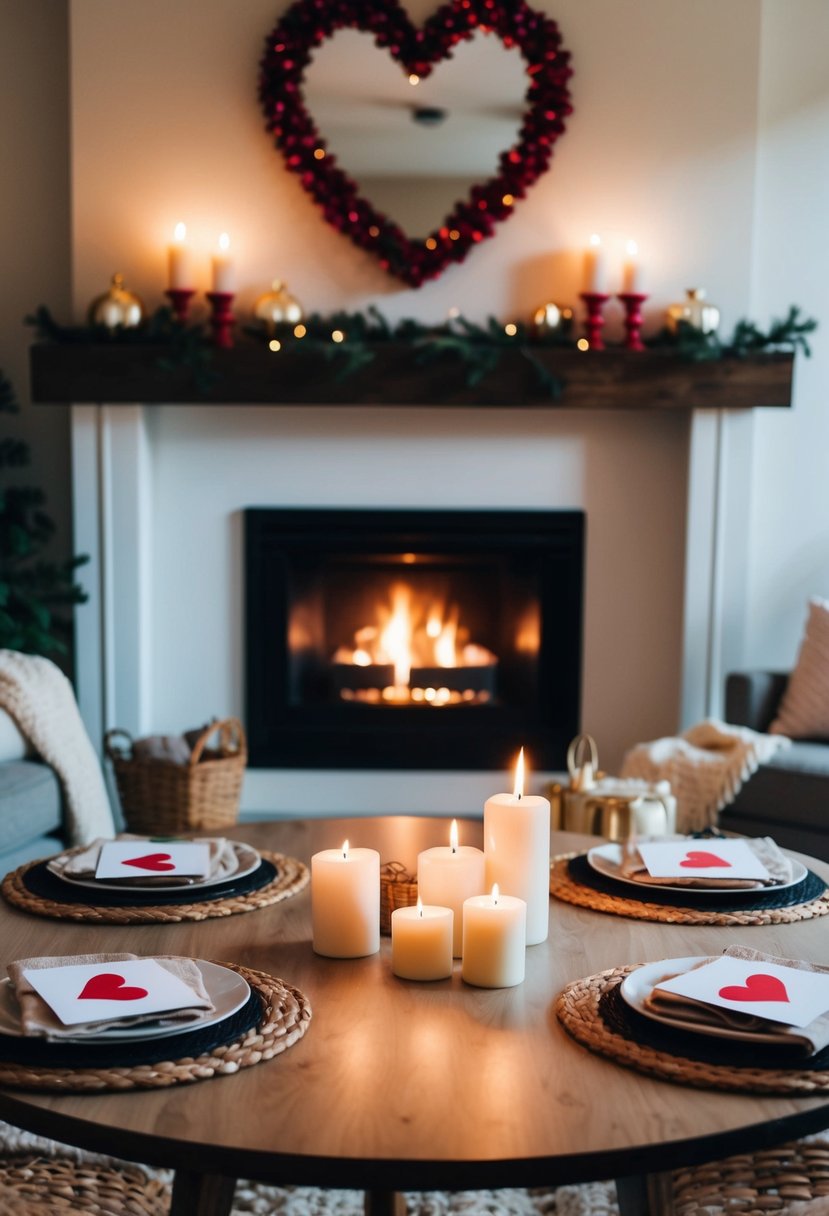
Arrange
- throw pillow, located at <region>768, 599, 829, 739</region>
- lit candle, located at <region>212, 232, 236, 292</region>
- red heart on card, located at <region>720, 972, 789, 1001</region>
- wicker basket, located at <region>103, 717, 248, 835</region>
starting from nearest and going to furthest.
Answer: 1. red heart on card, located at <region>720, 972, 789, 1001</region>
2. wicker basket, located at <region>103, 717, 248, 835</region>
3. throw pillow, located at <region>768, 599, 829, 739</region>
4. lit candle, located at <region>212, 232, 236, 292</region>

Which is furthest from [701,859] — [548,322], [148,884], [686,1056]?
[548,322]

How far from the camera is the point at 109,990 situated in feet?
3.75

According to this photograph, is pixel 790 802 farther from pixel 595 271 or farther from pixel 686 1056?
pixel 686 1056

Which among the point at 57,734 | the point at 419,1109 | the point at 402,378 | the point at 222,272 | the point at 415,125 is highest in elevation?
the point at 415,125

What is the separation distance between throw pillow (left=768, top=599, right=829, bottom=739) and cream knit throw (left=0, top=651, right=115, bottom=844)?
5.65 feet

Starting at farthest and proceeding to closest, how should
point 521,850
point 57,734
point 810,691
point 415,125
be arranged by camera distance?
1. point 415,125
2. point 810,691
3. point 57,734
4. point 521,850

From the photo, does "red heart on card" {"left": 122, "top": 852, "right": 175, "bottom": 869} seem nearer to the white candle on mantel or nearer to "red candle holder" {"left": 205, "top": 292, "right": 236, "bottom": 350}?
the white candle on mantel

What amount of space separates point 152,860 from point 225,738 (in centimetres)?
199

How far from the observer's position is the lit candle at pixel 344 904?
136 cm

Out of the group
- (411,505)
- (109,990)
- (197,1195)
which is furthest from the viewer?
(411,505)

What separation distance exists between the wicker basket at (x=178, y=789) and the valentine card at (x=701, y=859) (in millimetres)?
1669

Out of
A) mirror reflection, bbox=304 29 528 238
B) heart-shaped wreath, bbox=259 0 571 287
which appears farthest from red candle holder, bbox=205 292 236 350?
mirror reflection, bbox=304 29 528 238

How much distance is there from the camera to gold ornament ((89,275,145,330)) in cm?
352

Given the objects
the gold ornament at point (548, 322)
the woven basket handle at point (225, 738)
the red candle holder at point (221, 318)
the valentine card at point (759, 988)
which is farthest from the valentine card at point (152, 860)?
the gold ornament at point (548, 322)
